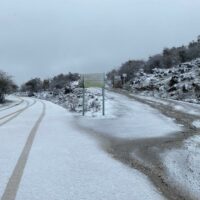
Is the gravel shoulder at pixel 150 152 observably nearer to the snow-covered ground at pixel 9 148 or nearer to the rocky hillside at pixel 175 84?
the snow-covered ground at pixel 9 148

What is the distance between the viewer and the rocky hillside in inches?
1764

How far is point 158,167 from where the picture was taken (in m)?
11.8

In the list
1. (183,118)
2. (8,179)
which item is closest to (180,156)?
(8,179)

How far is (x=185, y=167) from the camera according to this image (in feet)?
39.4

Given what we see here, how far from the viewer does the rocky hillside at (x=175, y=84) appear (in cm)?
4481

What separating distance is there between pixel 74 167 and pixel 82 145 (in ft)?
12.9

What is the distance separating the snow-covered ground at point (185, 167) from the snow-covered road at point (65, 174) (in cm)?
78

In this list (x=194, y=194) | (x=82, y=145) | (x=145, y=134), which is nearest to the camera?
(x=194, y=194)

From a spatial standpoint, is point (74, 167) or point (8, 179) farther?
point (74, 167)

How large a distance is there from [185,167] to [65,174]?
3.35 m

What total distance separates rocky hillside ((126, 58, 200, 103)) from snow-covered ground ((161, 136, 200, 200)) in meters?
25.7

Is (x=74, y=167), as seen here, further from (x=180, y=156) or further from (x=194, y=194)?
(x=180, y=156)

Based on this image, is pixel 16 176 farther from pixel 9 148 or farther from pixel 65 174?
pixel 9 148

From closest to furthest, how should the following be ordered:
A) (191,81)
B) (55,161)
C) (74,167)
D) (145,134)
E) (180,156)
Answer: (74,167)
(55,161)
(180,156)
(145,134)
(191,81)
